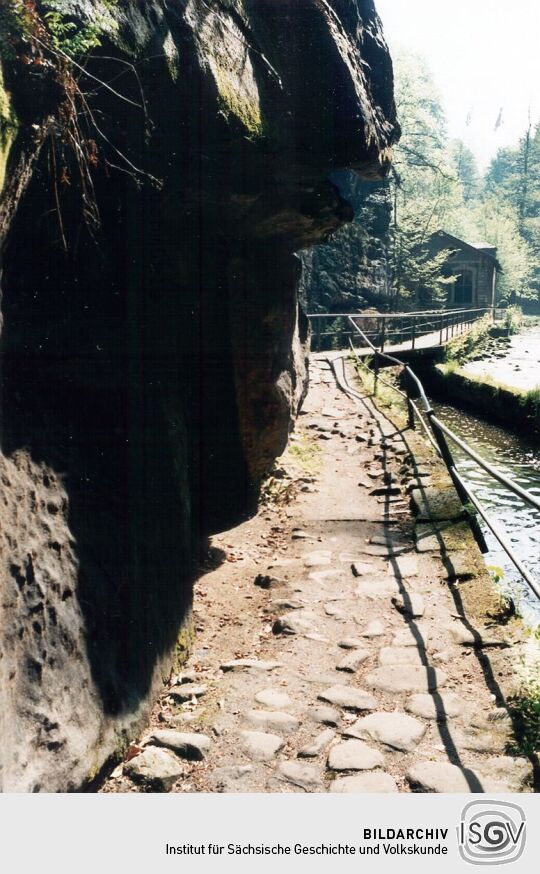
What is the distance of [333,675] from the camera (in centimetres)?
460

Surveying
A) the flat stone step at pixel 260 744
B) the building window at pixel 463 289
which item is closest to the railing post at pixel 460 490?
the flat stone step at pixel 260 744

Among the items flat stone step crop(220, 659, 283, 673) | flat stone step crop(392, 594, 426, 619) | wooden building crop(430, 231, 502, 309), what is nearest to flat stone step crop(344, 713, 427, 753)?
flat stone step crop(220, 659, 283, 673)

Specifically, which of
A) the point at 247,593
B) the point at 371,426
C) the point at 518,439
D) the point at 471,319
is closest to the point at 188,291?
the point at 247,593

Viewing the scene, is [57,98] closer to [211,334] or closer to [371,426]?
[211,334]

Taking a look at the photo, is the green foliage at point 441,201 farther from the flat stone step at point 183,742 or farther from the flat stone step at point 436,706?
the flat stone step at point 183,742

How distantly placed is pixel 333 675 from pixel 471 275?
41.1 metres

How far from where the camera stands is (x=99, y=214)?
3.99 m

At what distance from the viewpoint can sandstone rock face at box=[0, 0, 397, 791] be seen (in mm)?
3059

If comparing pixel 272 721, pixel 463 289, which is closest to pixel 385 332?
pixel 272 721

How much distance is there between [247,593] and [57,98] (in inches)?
166

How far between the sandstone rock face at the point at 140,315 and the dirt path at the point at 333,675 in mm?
375

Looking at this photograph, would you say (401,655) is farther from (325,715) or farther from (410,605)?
(325,715)

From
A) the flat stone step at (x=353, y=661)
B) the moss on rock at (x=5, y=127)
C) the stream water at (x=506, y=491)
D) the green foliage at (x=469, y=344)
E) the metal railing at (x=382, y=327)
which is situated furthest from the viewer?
the green foliage at (x=469, y=344)

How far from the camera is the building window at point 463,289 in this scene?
140ft
